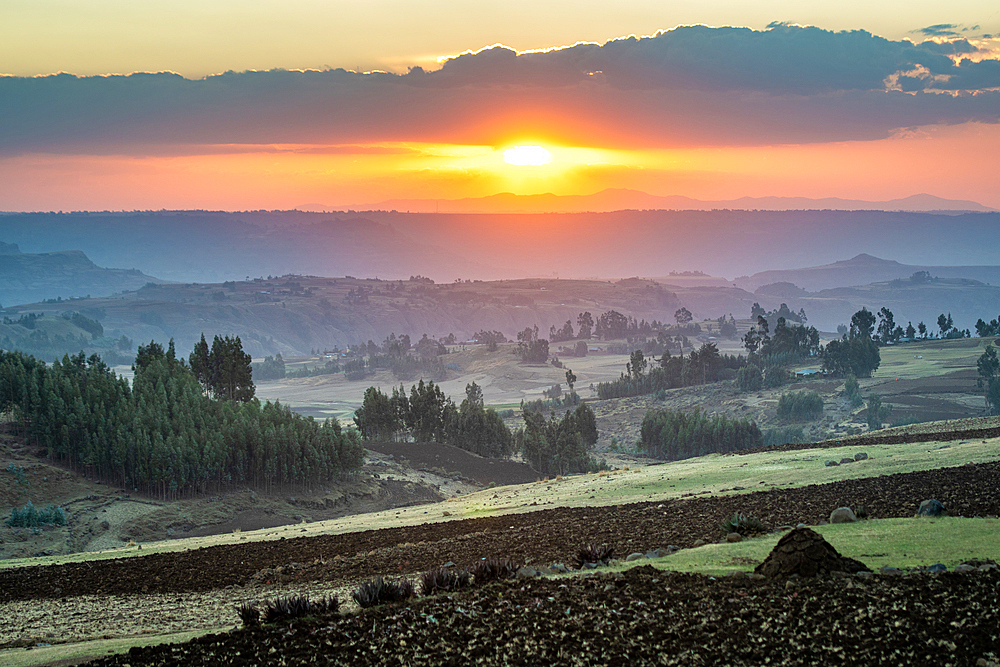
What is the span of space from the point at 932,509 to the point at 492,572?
11.0 m

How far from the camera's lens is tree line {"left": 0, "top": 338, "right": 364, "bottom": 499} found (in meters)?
66.0

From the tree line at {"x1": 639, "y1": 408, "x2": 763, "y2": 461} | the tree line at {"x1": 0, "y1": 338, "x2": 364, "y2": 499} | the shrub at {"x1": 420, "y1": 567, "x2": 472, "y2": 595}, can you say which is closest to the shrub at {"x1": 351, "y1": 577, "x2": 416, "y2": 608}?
the shrub at {"x1": 420, "y1": 567, "x2": 472, "y2": 595}

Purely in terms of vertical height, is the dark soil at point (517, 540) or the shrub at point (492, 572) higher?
the shrub at point (492, 572)

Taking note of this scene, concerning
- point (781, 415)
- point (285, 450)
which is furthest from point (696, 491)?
point (781, 415)

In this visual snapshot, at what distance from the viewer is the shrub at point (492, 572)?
16.7m

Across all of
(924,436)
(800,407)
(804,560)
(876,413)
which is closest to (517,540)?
(804,560)

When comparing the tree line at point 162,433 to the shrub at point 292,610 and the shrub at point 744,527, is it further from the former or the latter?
the shrub at point 744,527

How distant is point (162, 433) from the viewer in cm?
6919

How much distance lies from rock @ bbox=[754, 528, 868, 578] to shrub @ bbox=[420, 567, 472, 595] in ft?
19.5

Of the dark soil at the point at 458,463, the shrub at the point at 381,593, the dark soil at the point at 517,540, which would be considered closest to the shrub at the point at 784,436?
the dark soil at the point at 458,463

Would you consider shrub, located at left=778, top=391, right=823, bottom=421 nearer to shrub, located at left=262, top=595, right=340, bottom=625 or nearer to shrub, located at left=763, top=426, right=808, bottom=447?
shrub, located at left=763, top=426, right=808, bottom=447

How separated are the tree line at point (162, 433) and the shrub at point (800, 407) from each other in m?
87.3

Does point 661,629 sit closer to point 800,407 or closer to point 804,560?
point 804,560

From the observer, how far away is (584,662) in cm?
1150
